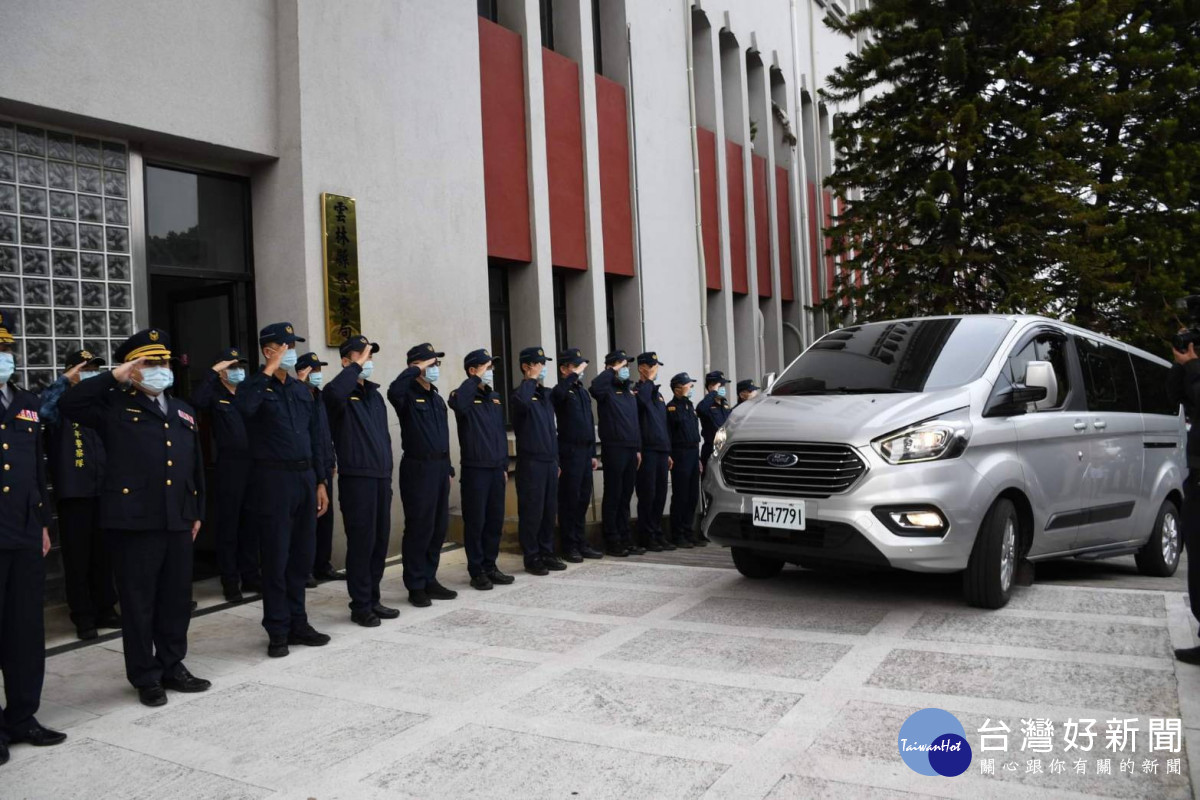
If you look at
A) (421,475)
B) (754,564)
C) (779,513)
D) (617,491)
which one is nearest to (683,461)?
(617,491)

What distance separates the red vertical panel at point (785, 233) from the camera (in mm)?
20469

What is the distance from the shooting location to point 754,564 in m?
7.03

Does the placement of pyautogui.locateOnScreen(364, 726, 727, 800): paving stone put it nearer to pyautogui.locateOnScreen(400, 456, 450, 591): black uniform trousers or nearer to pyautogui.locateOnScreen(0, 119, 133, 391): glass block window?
pyautogui.locateOnScreen(400, 456, 450, 591): black uniform trousers

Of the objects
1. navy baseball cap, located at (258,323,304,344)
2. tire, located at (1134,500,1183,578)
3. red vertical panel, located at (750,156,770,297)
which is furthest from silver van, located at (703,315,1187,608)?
red vertical panel, located at (750,156,770,297)

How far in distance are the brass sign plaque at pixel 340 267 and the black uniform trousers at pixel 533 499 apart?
Result: 2.07m

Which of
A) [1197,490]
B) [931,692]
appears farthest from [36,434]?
[1197,490]

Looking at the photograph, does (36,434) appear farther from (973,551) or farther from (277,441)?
(973,551)

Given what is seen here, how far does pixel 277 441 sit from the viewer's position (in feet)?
18.7

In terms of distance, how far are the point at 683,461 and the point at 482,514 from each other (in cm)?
351

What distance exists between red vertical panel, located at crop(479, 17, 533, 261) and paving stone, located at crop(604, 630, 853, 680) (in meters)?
6.37

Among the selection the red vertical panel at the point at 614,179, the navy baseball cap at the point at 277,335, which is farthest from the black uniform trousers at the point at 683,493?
the navy baseball cap at the point at 277,335

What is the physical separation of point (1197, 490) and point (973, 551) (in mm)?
1355

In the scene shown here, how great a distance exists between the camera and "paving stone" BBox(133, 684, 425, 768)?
403cm

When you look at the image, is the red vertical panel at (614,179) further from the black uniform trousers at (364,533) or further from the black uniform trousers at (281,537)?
the black uniform trousers at (281,537)
